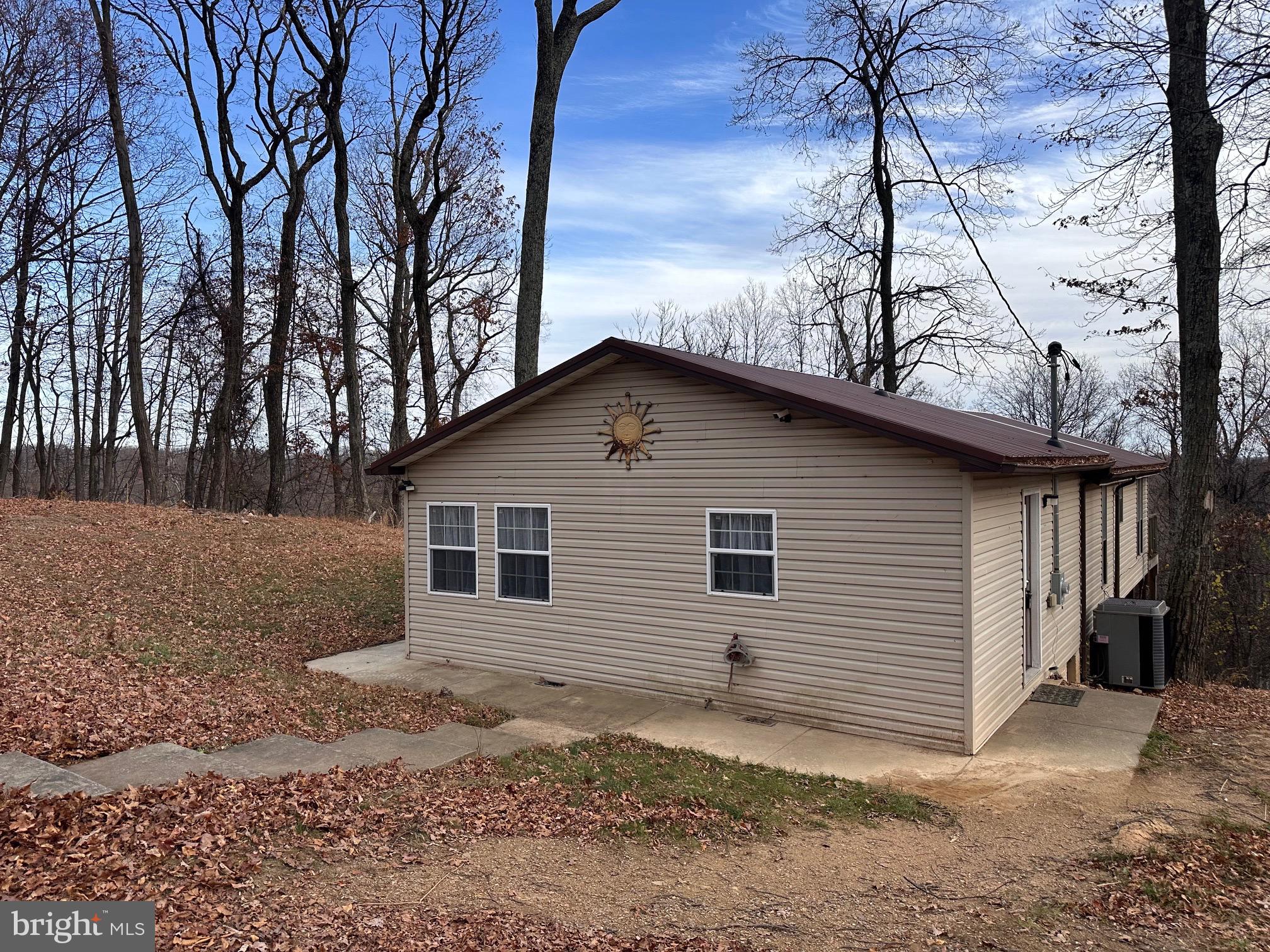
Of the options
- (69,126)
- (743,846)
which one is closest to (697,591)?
(743,846)

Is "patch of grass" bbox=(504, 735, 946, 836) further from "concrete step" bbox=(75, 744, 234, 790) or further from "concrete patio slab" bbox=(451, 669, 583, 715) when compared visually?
"concrete step" bbox=(75, 744, 234, 790)

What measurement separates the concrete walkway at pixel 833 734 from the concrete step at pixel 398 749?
96 centimetres

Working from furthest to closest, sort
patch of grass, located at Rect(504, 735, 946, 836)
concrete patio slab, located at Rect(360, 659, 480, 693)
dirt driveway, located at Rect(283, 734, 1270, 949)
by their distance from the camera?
concrete patio slab, located at Rect(360, 659, 480, 693) < patch of grass, located at Rect(504, 735, 946, 836) < dirt driveway, located at Rect(283, 734, 1270, 949)

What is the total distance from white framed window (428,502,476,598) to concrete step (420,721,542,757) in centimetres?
322

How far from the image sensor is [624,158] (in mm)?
24391

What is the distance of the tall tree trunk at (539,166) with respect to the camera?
1535 centimetres

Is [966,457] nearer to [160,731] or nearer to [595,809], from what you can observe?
[595,809]

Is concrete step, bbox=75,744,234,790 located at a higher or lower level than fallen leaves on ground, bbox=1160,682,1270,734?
higher

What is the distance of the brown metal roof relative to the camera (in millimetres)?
7297

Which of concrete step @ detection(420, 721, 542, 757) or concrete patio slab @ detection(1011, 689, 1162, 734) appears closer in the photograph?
concrete step @ detection(420, 721, 542, 757)

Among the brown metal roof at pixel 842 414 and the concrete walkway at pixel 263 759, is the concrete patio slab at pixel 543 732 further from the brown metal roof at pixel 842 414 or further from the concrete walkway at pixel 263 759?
the brown metal roof at pixel 842 414

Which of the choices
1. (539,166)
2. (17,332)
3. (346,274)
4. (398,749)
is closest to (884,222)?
(539,166)

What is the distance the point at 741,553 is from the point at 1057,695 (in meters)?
4.08

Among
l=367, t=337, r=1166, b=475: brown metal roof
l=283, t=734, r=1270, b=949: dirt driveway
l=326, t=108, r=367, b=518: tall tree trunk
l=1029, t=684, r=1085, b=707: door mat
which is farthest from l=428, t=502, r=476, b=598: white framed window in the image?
l=326, t=108, r=367, b=518: tall tree trunk
